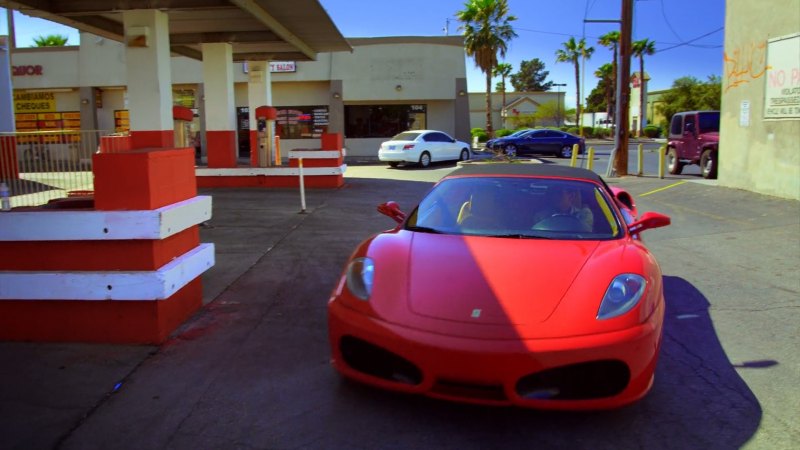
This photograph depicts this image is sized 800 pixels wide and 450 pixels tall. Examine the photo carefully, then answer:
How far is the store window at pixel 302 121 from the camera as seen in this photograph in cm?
3172

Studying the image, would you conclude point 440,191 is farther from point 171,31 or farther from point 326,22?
point 171,31

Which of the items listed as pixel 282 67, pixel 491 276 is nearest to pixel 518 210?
pixel 491 276

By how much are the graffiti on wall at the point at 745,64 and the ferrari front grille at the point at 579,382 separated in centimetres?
1180

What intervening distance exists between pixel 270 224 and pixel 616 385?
742 cm

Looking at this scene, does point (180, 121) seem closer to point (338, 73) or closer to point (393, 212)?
point (393, 212)

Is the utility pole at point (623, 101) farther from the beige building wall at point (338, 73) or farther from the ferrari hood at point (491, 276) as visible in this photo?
the ferrari hood at point (491, 276)

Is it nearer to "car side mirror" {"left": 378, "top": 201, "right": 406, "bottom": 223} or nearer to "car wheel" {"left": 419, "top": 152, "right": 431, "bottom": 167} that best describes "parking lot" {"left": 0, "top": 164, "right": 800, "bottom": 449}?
"car side mirror" {"left": 378, "top": 201, "right": 406, "bottom": 223}

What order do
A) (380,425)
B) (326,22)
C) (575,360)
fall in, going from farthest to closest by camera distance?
(326,22)
(380,425)
(575,360)

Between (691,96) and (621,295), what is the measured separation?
61.5m

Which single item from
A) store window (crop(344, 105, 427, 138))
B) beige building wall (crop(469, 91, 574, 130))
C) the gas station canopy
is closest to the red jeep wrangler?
the gas station canopy

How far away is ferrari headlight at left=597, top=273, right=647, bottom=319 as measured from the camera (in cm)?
349

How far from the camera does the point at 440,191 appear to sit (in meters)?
5.16

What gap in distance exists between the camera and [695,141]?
18359 millimetres

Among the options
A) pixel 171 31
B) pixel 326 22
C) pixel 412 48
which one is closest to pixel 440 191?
pixel 326 22
